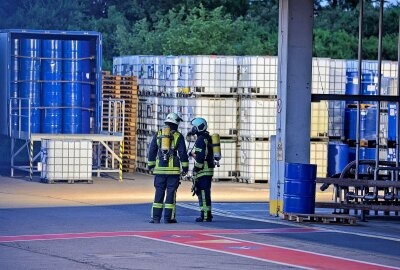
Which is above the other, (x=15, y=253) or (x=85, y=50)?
(x=85, y=50)

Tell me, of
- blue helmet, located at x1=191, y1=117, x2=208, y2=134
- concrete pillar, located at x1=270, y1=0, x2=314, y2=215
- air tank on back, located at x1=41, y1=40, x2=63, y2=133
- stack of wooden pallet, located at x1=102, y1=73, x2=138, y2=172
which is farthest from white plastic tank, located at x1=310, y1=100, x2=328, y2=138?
blue helmet, located at x1=191, y1=117, x2=208, y2=134

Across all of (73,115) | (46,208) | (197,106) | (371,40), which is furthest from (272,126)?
(371,40)

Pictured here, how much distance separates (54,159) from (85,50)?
356 centimetres

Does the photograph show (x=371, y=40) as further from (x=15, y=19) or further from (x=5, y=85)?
(x=5, y=85)

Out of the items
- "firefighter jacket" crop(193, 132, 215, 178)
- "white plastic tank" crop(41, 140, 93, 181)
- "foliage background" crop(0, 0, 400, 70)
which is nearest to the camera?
"firefighter jacket" crop(193, 132, 215, 178)

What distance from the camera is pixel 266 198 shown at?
28953mm

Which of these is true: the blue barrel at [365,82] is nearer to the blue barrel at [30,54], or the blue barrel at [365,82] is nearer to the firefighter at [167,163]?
the blue barrel at [30,54]

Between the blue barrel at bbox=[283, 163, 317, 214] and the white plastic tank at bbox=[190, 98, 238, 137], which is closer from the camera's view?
the blue barrel at bbox=[283, 163, 317, 214]

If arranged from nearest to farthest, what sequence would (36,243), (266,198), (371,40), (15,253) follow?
(15,253) → (36,243) → (266,198) → (371,40)

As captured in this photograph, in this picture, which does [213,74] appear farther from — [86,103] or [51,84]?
[51,84]

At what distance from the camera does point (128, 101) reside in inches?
1411

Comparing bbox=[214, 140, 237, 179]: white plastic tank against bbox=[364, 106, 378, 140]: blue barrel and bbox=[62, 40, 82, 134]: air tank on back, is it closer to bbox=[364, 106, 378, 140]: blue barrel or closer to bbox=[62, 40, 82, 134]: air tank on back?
bbox=[364, 106, 378, 140]: blue barrel

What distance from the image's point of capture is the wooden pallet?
2234cm

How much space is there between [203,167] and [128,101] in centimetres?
1385
